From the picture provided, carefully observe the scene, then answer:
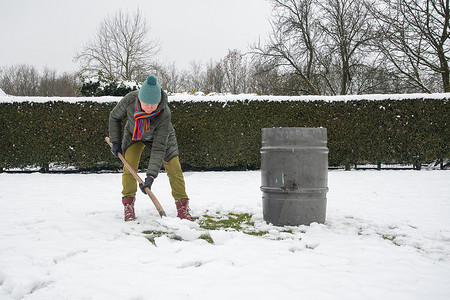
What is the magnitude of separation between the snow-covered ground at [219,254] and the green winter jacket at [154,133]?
72cm

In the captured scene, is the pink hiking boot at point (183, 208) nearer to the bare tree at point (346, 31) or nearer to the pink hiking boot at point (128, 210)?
the pink hiking boot at point (128, 210)

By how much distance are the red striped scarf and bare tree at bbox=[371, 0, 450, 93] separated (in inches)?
544

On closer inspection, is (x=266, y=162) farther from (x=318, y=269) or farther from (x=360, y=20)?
(x=360, y=20)

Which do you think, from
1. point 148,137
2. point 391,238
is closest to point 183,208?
point 148,137

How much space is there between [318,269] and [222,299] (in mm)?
894

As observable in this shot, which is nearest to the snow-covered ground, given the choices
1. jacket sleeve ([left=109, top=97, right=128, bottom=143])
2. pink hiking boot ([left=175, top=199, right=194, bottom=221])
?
pink hiking boot ([left=175, top=199, right=194, bottom=221])

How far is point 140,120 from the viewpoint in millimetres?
4035

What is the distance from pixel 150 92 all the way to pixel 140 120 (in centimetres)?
38

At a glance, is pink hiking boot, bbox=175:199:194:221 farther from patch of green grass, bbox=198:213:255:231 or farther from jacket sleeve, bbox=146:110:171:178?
jacket sleeve, bbox=146:110:171:178

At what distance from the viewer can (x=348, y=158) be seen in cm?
1006

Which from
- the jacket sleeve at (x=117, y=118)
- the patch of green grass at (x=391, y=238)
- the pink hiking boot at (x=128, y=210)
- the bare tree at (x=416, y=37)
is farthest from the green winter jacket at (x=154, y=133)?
the bare tree at (x=416, y=37)

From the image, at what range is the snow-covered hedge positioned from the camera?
9664 millimetres

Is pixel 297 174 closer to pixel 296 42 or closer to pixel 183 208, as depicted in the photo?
pixel 183 208

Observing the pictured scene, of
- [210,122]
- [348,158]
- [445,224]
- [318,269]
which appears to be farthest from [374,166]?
[318,269]
